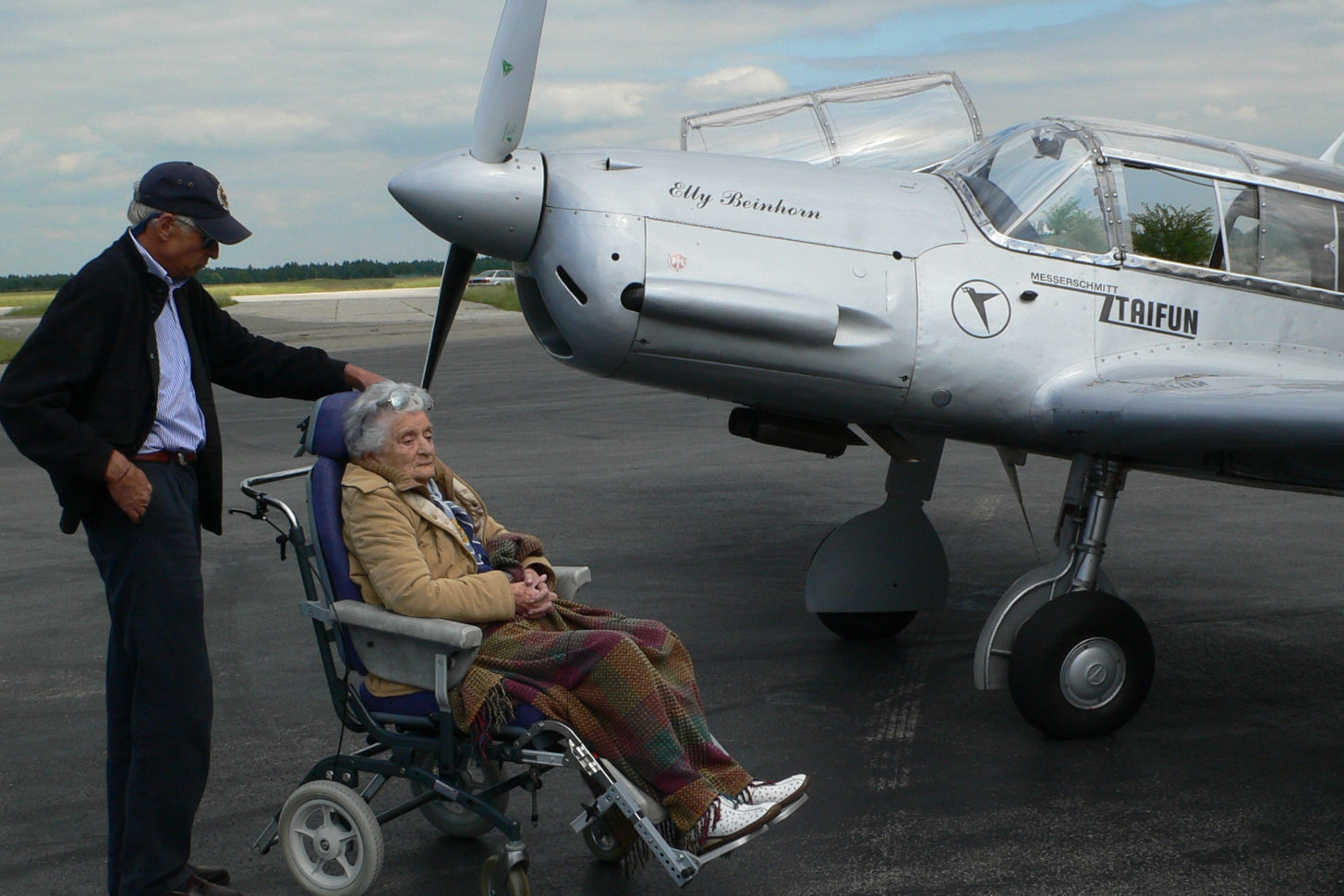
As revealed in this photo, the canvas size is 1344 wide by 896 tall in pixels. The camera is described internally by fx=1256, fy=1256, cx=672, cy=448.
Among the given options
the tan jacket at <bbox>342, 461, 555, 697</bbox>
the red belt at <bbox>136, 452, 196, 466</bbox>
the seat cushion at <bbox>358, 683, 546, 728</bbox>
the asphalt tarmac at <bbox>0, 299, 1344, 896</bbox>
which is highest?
the red belt at <bbox>136, 452, 196, 466</bbox>

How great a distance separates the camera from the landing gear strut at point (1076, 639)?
4781 mm

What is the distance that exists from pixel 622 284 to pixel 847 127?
2289mm

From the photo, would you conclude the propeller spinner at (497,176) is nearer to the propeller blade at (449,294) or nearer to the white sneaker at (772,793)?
the propeller blade at (449,294)

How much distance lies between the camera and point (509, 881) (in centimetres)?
325

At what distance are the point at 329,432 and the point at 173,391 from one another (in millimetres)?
429

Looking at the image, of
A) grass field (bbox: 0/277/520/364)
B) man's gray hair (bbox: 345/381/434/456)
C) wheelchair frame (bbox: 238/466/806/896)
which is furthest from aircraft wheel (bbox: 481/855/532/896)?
grass field (bbox: 0/277/520/364)

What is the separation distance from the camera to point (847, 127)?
6.48 m

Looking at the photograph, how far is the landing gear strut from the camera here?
4781mm

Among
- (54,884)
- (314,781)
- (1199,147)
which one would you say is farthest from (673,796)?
(1199,147)

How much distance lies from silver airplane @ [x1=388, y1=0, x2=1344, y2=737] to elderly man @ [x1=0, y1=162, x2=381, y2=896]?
1.57 meters

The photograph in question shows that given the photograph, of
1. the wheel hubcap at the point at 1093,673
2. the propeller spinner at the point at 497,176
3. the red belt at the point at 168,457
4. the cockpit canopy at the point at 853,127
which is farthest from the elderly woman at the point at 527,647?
the cockpit canopy at the point at 853,127

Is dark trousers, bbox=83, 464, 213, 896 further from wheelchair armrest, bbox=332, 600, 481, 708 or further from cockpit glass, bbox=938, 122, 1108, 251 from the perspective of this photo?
cockpit glass, bbox=938, 122, 1108, 251

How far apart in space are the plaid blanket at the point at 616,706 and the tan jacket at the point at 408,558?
0.51 ft

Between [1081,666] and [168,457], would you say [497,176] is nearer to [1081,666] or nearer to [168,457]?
[168,457]
